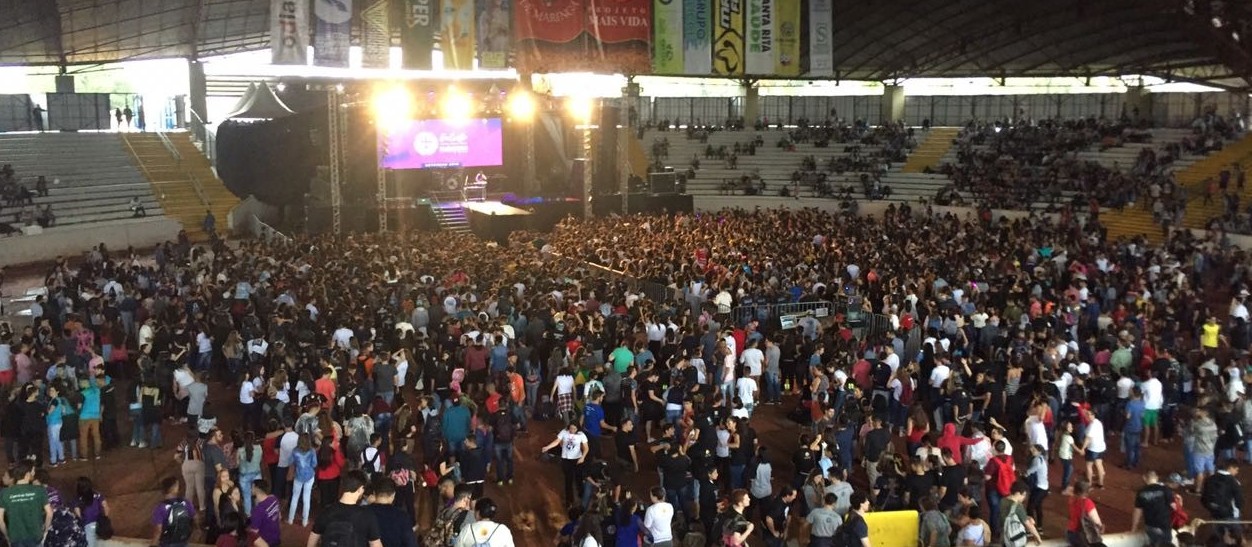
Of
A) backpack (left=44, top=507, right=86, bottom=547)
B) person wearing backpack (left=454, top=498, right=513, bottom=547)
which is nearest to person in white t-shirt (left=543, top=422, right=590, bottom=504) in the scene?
person wearing backpack (left=454, top=498, right=513, bottom=547)

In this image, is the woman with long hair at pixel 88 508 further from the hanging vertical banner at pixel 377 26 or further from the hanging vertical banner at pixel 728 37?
the hanging vertical banner at pixel 728 37

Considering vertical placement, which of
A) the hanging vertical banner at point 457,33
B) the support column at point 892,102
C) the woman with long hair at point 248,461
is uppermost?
the hanging vertical banner at point 457,33

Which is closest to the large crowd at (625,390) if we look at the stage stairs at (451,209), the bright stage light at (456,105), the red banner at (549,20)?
the bright stage light at (456,105)

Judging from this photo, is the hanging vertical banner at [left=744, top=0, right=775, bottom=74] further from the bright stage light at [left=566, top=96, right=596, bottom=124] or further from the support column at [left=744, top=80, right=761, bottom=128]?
the support column at [left=744, top=80, right=761, bottom=128]

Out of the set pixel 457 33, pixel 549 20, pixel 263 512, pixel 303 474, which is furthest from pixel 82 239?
pixel 263 512

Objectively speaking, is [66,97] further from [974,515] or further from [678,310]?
[974,515]

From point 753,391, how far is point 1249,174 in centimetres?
2526

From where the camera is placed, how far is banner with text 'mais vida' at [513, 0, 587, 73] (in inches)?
1320

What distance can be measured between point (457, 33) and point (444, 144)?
423 cm

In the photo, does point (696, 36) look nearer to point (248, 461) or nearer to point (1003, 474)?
point (1003, 474)

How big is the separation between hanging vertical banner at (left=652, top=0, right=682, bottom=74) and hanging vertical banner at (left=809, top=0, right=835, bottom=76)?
498 cm

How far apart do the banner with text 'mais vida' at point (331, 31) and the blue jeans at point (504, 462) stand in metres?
22.2

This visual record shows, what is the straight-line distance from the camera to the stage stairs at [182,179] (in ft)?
116

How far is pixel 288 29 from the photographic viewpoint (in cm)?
3086
